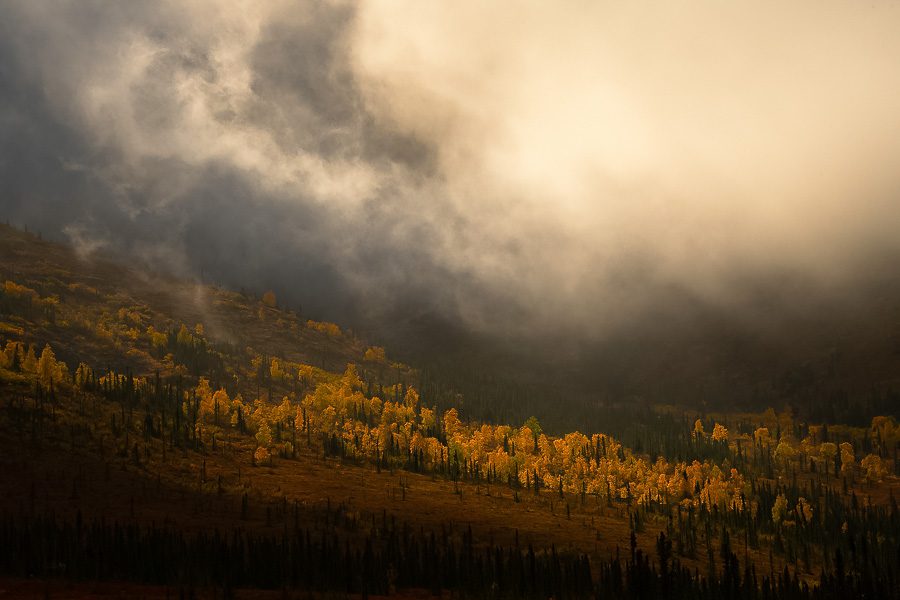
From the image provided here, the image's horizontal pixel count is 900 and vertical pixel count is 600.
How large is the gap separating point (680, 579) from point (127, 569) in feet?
410

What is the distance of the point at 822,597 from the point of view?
570ft

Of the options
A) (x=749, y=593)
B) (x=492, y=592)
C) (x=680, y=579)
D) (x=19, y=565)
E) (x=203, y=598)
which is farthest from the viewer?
(x=680, y=579)

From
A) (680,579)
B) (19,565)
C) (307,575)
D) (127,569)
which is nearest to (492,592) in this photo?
(307,575)

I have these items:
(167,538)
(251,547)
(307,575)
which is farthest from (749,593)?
(167,538)

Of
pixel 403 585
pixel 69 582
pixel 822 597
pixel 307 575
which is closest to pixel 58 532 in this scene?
pixel 69 582

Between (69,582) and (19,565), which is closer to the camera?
(69,582)

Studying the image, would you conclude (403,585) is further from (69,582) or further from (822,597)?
(822,597)

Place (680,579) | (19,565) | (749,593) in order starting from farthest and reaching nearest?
1. (680,579)
2. (749,593)
3. (19,565)

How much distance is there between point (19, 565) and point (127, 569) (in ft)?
62.9

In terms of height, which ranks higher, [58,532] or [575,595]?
[58,532]

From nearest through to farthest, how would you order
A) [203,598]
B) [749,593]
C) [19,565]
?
[203,598]
[19,565]
[749,593]

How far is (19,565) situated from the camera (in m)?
145

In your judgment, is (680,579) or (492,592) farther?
(680,579)

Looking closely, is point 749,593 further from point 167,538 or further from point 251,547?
point 167,538
